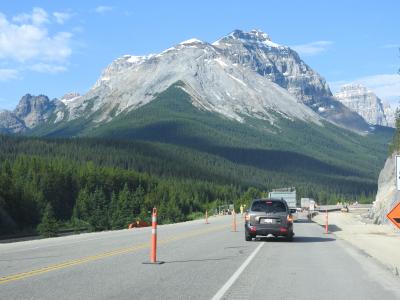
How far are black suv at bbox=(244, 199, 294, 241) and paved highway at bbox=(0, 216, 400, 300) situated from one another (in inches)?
169

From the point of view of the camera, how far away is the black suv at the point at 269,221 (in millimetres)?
→ 26906

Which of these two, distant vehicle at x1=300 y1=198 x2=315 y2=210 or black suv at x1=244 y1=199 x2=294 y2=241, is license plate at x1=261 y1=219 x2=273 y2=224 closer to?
black suv at x1=244 y1=199 x2=294 y2=241

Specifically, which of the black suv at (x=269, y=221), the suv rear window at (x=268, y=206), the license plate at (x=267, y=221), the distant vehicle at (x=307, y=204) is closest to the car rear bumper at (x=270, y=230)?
the black suv at (x=269, y=221)

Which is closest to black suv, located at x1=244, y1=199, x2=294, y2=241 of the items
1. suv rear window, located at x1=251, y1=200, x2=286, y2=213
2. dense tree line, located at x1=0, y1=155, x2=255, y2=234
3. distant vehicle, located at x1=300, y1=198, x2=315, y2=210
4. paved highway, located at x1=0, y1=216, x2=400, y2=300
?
suv rear window, located at x1=251, y1=200, x2=286, y2=213

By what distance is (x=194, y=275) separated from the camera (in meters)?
14.8

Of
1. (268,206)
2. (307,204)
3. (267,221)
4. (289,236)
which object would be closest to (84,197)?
(307,204)

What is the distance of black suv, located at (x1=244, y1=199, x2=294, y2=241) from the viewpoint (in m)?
26.9

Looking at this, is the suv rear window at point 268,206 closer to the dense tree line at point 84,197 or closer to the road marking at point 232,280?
the road marking at point 232,280

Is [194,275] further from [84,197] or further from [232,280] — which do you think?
[84,197]

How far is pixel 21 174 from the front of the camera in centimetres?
11038

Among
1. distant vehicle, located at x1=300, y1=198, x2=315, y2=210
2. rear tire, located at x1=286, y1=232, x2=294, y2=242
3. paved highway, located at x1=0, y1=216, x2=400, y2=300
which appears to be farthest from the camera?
distant vehicle, located at x1=300, y1=198, x2=315, y2=210

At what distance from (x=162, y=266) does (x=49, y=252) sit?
6.28 metres

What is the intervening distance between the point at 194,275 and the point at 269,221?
1249cm

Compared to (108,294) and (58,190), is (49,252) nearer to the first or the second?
(108,294)
